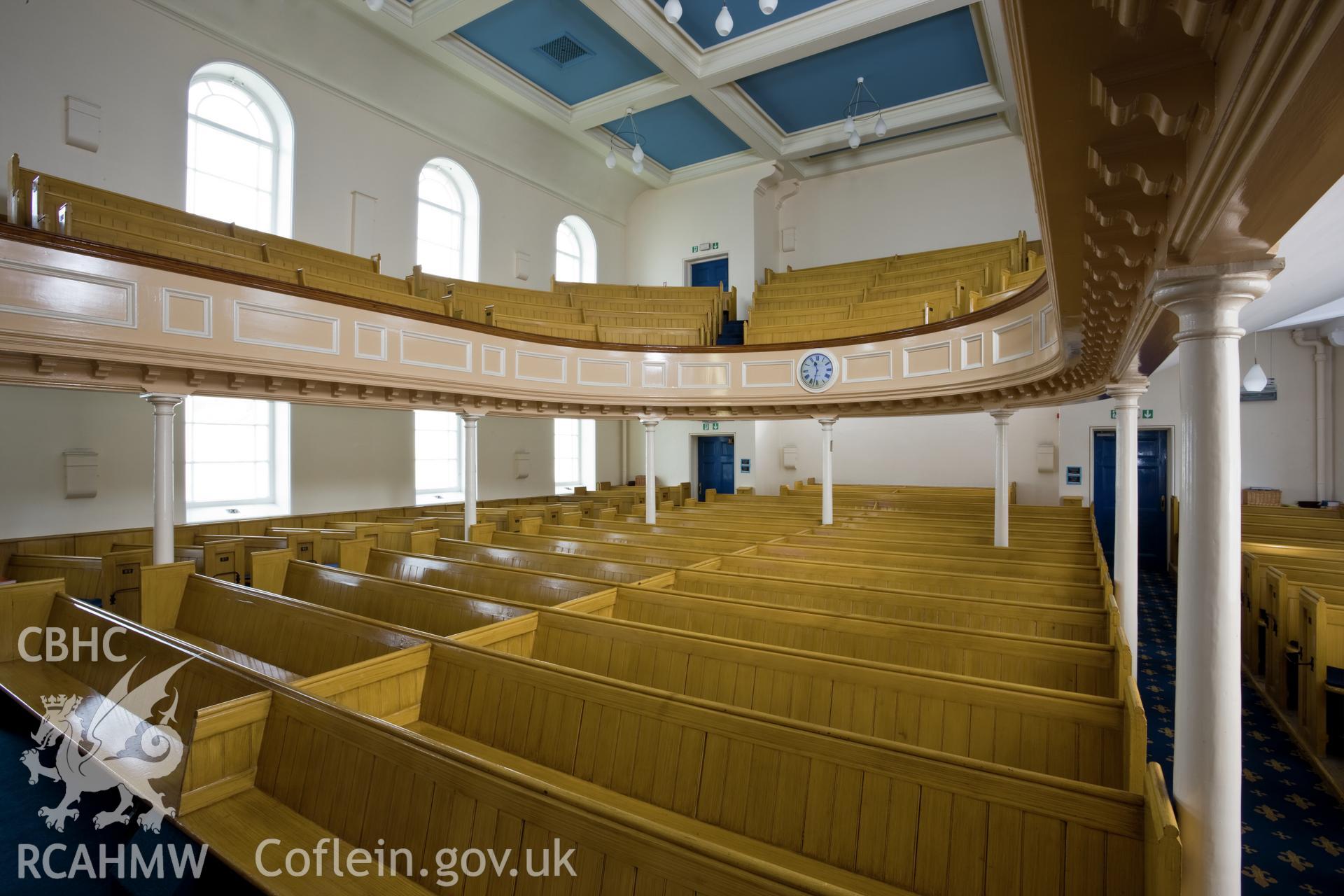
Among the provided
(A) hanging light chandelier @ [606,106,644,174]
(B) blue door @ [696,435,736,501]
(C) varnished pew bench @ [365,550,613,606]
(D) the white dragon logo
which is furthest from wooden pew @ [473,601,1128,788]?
(B) blue door @ [696,435,736,501]

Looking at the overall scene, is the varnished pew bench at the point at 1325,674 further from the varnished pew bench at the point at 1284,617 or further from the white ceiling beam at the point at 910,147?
the white ceiling beam at the point at 910,147

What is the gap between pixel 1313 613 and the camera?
14.4 feet

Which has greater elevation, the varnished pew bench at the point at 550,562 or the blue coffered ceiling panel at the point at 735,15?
the blue coffered ceiling panel at the point at 735,15

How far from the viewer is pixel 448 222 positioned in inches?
517

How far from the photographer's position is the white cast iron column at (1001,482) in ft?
23.4

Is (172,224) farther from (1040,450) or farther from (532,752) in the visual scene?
(1040,450)

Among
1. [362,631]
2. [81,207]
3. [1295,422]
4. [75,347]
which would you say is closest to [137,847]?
[362,631]

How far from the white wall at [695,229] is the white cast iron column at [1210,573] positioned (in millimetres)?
13671

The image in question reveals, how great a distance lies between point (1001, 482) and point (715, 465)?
9.55m

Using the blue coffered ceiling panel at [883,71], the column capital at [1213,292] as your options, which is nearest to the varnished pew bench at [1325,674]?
A: the column capital at [1213,292]

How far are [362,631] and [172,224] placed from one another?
7.04 m

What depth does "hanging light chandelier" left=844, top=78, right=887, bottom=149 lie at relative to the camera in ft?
42.2

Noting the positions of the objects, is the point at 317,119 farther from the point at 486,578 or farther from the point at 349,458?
the point at 486,578

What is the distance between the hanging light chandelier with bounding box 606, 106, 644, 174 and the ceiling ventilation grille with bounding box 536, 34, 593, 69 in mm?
1514
